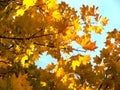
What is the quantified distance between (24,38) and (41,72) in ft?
3.16

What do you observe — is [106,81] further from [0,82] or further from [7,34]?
[0,82]

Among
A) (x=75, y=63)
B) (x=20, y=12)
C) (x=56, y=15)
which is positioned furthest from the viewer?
(x=75, y=63)

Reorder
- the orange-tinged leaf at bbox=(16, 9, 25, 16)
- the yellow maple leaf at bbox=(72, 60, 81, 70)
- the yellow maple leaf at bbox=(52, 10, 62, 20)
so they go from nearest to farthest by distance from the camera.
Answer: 1. the orange-tinged leaf at bbox=(16, 9, 25, 16)
2. the yellow maple leaf at bbox=(52, 10, 62, 20)
3. the yellow maple leaf at bbox=(72, 60, 81, 70)

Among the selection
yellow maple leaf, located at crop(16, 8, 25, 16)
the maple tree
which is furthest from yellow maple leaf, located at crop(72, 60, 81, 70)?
yellow maple leaf, located at crop(16, 8, 25, 16)

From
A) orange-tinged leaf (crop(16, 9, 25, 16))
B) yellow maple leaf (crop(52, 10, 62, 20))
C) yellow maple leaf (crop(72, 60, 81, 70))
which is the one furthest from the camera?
yellow maple leaf (crop(72, 60, 81, 70))

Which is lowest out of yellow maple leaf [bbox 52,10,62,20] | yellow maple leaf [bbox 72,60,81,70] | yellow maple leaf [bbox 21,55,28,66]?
yellow maple leaf [bbox 21,55,28,66]

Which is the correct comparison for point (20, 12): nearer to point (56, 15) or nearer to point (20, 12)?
point (20, 12)

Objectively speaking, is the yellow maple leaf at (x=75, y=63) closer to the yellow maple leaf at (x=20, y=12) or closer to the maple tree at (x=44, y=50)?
the maple tree at (x=44, y=50)

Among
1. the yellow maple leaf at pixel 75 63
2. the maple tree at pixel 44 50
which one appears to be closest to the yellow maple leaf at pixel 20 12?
the maple tree at pixel 44 50

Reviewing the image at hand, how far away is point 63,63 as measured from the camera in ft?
17.0

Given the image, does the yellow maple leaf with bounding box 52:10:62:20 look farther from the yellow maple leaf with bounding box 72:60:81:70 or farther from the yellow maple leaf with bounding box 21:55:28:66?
the yellow maple leaf with bounding box 72:60:81:70

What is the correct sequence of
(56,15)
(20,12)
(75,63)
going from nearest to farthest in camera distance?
(20,12), (56,15), (75,63)

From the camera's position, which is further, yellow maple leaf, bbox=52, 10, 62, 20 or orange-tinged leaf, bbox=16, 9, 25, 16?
yellow maple leaf, bbox=52, 10, 62, 20

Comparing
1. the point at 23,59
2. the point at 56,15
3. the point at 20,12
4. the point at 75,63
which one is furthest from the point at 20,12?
the point at 75,63
